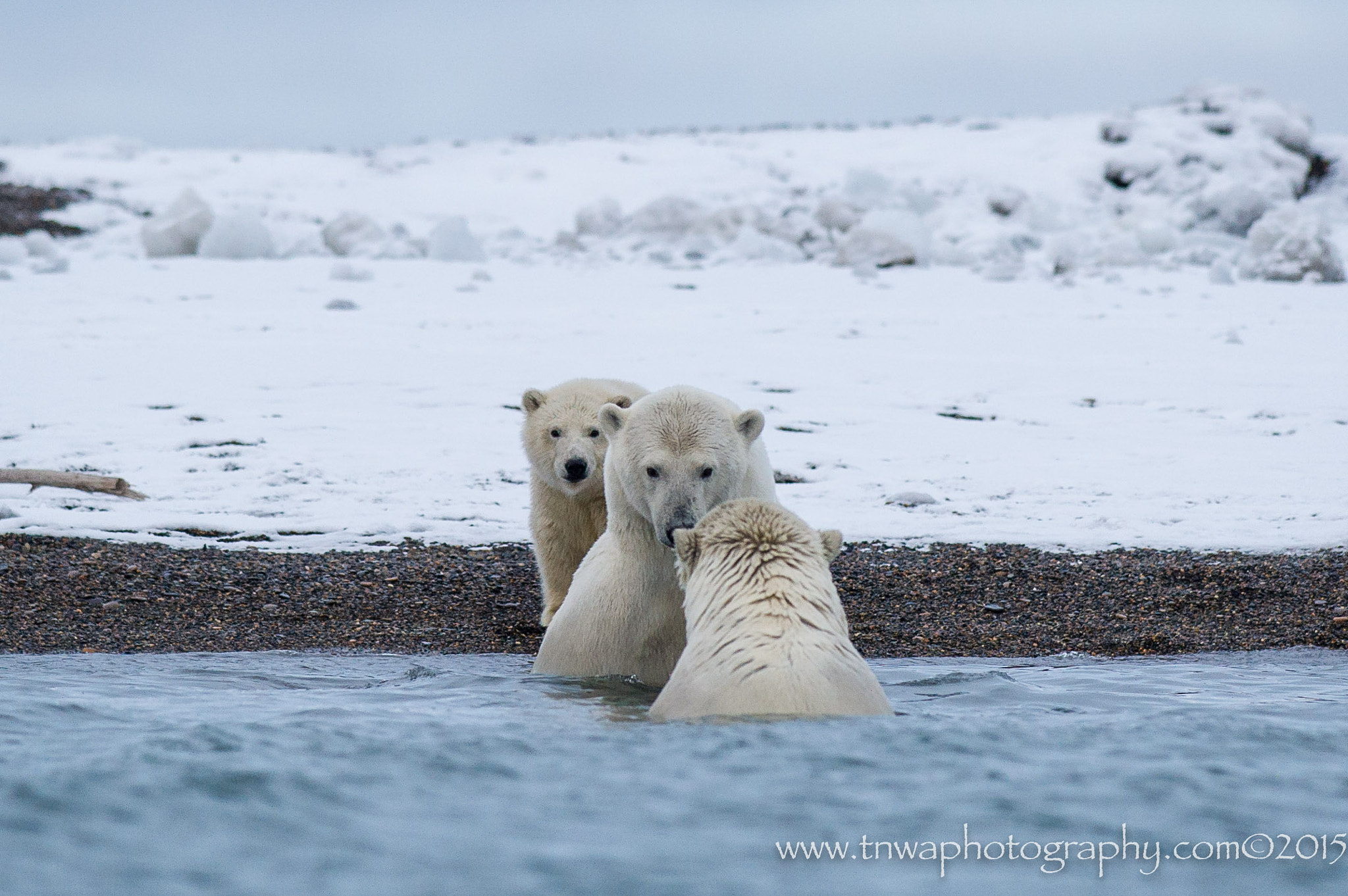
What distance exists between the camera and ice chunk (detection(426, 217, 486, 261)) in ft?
65.8

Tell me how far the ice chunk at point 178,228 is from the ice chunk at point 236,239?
56 cm

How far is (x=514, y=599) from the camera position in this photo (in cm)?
720

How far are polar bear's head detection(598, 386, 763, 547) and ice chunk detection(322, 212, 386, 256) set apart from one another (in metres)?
16.5

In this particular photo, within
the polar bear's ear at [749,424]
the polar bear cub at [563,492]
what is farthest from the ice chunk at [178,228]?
the polar bear's ear at [749,424]

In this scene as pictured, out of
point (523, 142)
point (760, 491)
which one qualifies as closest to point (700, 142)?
point (523, 142)

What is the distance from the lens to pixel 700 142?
3881cm

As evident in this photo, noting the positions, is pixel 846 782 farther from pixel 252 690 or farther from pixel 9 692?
pixel 9 692

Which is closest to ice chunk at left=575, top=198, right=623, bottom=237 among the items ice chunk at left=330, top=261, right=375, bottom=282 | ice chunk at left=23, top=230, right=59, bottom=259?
ice chunk at left=330, top=261, right=375, bottom=282

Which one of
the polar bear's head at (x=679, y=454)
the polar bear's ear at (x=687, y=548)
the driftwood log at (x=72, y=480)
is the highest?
the polar bear's head at (x=679, y=454)

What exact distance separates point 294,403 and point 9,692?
6.35m

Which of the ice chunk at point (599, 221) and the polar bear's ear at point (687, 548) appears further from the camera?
the ice chunk at point (599, 221)

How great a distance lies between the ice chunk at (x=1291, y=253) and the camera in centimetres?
1791

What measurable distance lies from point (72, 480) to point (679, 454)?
435 centimetres

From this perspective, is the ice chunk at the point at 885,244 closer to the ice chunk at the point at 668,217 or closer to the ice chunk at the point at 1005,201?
the ice chunk at the point at 668,217
